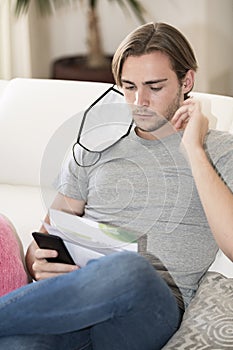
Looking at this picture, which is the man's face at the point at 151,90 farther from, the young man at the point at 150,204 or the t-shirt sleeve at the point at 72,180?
the t-shirt sleeve at the point at 72,180

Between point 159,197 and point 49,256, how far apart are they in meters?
0.30

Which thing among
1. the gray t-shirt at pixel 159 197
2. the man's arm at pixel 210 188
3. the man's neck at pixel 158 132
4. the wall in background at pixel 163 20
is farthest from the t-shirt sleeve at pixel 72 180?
the wall in background at pixel 163 20

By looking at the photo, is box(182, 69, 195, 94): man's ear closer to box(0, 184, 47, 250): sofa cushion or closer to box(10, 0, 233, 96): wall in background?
box(0, 184, 47, 250): sofa cushion

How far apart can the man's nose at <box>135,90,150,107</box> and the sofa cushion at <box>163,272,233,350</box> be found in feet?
1.36

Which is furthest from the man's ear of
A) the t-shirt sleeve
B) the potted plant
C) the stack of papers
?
the potted plant

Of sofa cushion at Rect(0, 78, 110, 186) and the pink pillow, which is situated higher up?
sofa cushion at Rect(0, 78, 110, 186)

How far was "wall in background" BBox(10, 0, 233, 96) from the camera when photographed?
385cm

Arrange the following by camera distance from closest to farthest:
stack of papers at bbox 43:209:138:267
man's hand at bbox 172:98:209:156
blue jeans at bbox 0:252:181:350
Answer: blue jeans at bbox 0:252:181:350
stack of papers at bbox 43:209:138:267
man's hand at bbox 172:98:209:156

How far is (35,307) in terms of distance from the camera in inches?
59.6

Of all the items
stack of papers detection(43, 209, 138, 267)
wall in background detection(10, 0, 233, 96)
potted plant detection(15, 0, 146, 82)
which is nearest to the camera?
stack of papers detection(43, 209, 138, 267)

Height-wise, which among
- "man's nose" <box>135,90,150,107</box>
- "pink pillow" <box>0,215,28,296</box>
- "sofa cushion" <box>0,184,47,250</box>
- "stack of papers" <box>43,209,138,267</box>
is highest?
"man's nose" <box>135,90,150,107</box>

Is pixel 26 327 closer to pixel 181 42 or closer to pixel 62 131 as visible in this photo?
pixel 62 131

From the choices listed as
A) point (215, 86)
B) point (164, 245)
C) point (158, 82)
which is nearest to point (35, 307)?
point (164, 245)

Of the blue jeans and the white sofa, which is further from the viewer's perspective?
the white sofa
